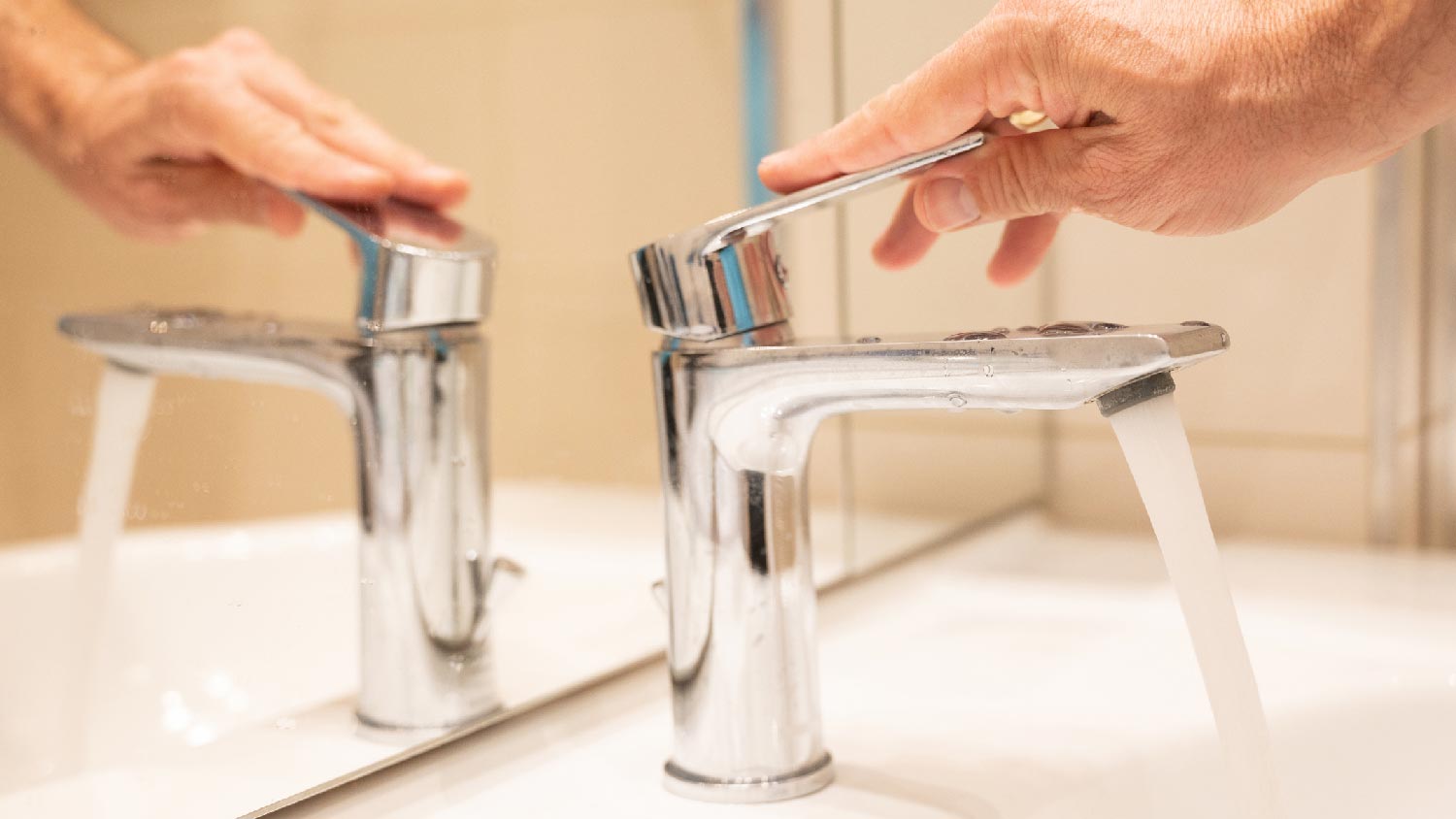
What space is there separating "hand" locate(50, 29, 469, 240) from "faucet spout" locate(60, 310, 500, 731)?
3 cm

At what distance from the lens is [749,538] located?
0.40 metres

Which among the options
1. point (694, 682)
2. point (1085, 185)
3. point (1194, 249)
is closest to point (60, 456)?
point (694, 682)

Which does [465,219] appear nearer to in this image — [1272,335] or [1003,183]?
[1003,183]

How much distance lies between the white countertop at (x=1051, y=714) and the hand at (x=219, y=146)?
0.58 ft

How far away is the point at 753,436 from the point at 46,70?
0.70 ft

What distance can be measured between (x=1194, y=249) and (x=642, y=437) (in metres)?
0.35

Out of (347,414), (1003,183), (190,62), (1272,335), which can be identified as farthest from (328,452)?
(1272,335)

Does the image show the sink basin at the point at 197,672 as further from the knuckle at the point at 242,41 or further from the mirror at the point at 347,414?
the knuckle at the point at 242,41

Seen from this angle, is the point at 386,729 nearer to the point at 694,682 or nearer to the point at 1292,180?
the point at 694,682

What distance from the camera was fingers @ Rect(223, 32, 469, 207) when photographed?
409mm

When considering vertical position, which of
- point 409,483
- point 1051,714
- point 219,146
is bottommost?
point 1051,714

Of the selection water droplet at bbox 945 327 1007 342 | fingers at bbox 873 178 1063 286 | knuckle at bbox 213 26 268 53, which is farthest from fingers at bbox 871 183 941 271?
knuckle at bbox 213 26 268 53

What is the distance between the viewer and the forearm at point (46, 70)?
0.34m

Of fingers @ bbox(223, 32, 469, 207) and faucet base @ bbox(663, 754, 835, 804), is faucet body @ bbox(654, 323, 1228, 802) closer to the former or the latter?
faucet base @ bbox(663, 754, 835, 804)
